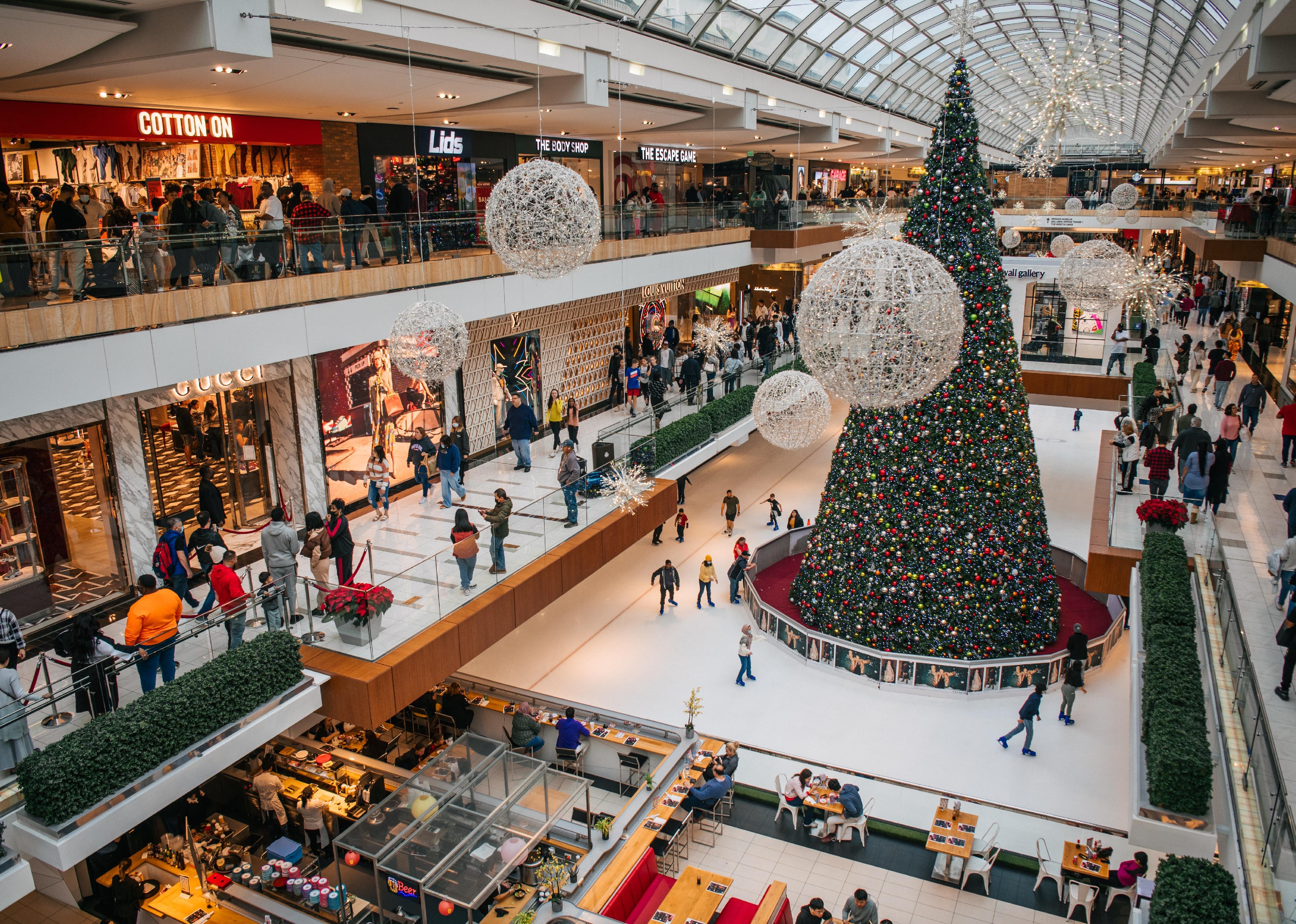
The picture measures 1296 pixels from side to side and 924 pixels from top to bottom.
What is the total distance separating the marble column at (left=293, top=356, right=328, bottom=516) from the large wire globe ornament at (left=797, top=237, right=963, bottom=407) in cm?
957

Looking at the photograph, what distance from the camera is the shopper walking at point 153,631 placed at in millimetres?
8789

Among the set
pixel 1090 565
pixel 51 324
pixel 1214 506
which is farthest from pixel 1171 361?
pixel 51 324

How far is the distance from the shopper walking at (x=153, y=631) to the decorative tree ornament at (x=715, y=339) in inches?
629

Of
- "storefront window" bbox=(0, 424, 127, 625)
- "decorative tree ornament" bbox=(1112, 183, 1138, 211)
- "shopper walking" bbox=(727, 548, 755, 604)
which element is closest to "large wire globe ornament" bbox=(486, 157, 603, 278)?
"storefront window" bbox=(0, 424, 127, 625)

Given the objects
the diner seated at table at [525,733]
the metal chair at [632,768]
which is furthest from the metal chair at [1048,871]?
the diner seated at table at [525,733]

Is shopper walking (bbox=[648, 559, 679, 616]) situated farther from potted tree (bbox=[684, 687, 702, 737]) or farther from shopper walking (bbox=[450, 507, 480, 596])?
shopper walking (bbox=[450, 507, 480, 596])

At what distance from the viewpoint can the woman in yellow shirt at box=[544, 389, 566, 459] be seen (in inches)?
721

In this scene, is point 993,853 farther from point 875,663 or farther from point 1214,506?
point 1214,506

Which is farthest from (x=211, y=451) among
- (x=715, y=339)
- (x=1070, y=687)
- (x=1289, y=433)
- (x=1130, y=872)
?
(x=1289, y=433)

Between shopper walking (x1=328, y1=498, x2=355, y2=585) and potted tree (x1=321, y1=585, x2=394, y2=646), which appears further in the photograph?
shopper walking (x1=328, y1=498, x2=355, y2=585)

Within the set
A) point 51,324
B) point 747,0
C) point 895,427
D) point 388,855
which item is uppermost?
point 747,0

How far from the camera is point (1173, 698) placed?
859 cm

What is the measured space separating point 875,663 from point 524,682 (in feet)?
19.1

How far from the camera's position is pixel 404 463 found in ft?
55.9
